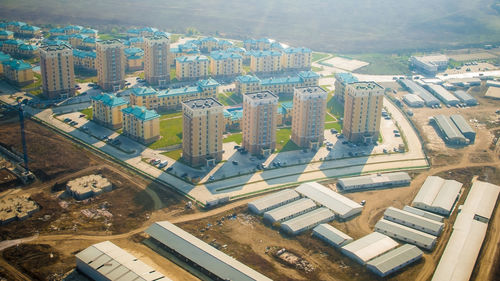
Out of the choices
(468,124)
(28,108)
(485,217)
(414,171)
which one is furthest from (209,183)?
(468,124)

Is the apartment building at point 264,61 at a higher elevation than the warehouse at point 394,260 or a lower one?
higher

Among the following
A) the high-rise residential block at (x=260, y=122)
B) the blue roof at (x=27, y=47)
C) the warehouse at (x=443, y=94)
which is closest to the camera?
the high-rise residential block at (x=260, y=122)

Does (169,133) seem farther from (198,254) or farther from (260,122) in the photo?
(198,254)

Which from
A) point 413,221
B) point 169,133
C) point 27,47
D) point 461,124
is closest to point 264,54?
point 169,133

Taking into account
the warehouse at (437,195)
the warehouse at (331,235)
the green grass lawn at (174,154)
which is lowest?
the warehouse at (331,235)

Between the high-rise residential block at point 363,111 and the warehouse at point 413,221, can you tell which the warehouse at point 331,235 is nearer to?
the warehouse at point 413,221

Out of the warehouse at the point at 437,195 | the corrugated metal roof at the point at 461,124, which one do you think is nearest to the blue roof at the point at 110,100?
the warehouse at the point at 437,195

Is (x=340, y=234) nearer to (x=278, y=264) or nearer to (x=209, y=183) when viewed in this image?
(x=278, y=264)
